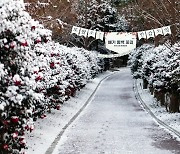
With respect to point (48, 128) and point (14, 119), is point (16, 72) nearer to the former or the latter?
point (14, 119)

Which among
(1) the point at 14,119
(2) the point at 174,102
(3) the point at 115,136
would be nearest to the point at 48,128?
(3) the point at 115,136

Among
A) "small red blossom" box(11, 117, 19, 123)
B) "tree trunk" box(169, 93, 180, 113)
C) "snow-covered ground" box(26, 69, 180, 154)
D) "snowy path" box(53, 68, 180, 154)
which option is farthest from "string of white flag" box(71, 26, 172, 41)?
"small red blossom" box(11, 117, 19, 123)

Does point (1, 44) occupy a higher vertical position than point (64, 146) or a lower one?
higher

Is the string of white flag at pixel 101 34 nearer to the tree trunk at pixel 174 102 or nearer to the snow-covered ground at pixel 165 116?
the snow-covered ground at pixel 165 116

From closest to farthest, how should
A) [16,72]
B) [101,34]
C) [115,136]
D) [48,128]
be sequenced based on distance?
1. [16,72]
2. [115,136]
3. [48,128]
4. [101,34]

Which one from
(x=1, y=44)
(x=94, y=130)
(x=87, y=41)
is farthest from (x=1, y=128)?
(x=87, y=41)

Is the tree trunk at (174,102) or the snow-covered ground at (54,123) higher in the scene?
the tree trunk at (174,102)

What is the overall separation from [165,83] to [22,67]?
1344 cm

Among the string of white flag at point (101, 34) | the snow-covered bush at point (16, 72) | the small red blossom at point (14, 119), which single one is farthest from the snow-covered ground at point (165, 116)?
the small red blossom at point (14, 119)

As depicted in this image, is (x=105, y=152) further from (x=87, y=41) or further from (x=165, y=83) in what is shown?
(x=87, y=41)

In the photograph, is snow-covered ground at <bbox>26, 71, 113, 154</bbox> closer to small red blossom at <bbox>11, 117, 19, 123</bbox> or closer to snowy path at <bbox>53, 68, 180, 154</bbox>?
snowy path at <bbox>53, 68, 180, 154</bbox>

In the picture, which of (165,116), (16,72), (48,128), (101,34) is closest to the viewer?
(16,72)

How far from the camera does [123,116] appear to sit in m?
19.5

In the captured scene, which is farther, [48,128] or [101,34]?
[101,34]
